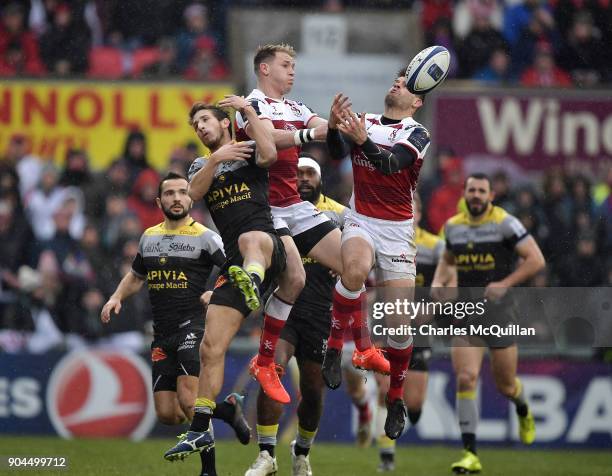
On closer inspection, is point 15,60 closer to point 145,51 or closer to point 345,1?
point 145,51

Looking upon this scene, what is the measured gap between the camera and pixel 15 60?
71.1 feet

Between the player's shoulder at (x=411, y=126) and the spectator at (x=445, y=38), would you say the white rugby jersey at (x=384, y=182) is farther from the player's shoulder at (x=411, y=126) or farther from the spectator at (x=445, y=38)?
the spectator at (x=445, y=38)

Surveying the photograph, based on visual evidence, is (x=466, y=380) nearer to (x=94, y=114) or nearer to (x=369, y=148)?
(x=369, y=148)

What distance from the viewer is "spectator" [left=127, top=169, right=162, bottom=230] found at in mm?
19594

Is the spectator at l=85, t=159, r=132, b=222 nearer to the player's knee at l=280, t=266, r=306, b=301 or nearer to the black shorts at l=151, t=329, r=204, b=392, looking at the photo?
the black shorts at l=151, t=329, r=204, b=392

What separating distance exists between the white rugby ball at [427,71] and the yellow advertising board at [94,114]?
905 centimetres

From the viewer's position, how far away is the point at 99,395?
17719 millimetres

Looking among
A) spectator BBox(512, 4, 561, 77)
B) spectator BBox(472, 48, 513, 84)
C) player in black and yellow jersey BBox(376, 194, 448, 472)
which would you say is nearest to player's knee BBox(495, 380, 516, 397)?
player in black and yellow jersey BBox(376, 194, 448, 472)

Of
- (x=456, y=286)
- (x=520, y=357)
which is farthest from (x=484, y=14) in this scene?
(x=456, y=286)

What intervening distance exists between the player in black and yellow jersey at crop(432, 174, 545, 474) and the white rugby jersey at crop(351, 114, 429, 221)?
3.07m

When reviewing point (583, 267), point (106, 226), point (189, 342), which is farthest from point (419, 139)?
point (106, 226)

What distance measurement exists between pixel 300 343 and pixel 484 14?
36.7 ft

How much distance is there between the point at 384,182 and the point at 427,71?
1070 mm

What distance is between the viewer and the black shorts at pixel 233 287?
431 inches
